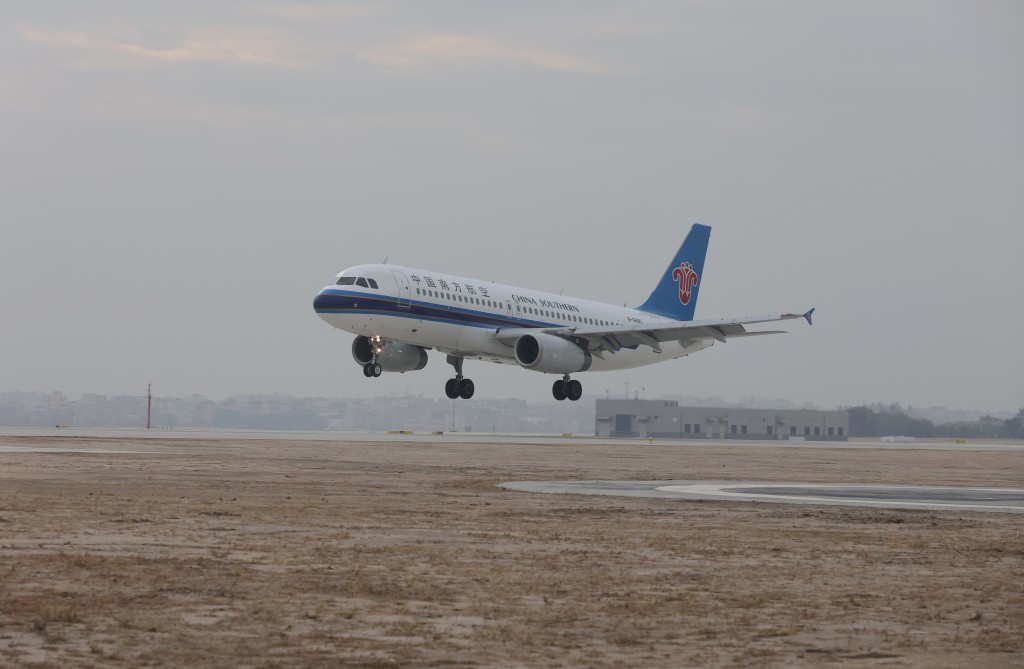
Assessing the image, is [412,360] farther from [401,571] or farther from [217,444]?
[401,571]

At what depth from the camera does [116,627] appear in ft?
36.1

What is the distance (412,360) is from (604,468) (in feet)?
87.7

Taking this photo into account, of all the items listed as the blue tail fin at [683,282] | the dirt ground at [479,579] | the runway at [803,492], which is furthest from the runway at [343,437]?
the dirt ground at [479,579]

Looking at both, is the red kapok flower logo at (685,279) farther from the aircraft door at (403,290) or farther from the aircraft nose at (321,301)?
the aircraft nose at (321,301)

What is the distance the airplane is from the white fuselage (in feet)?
0.14

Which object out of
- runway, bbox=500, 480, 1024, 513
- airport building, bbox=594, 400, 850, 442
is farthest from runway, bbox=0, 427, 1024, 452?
airport building, bbox=594, 400, 850, 442

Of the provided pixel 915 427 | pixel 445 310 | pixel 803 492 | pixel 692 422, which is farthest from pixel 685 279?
pixel 915 427

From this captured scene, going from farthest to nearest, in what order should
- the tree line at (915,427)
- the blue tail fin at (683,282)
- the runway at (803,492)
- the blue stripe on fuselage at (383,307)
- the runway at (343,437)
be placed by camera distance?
the tree line at (915,427), the blue tail fin at (683,282), the blue stripe on fuselage at (383,307), the runway at (343,437), the runway at (803,492)

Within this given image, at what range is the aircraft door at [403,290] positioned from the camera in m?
54.9

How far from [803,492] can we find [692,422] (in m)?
101

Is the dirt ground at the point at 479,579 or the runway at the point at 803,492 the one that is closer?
the dirt ground at the point at 479,579

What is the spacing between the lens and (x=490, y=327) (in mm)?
60000

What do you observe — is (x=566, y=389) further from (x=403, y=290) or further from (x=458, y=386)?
(x=403, y=290)

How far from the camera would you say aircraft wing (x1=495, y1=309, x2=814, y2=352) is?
63562 millimetres
